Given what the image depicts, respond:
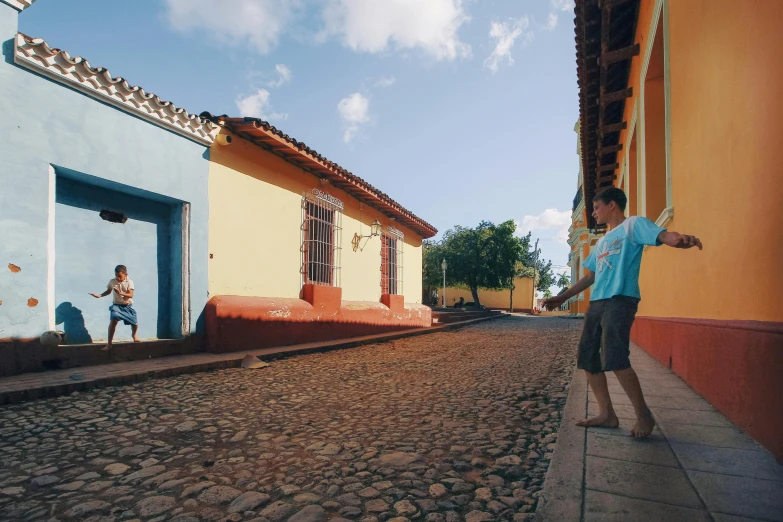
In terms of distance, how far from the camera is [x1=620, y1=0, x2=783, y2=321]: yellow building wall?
2.05 m

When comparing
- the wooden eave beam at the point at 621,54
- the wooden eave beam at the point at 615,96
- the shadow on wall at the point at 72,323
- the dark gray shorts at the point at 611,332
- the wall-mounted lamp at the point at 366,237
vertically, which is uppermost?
the wooden eave beam at the point at 621,54

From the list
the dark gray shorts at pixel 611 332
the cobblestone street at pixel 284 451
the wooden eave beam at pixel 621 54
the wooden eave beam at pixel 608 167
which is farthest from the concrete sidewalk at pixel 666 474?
the wooden eave beam at pixel 608 167

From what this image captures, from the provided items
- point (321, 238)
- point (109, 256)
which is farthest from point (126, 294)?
point (321, 238)

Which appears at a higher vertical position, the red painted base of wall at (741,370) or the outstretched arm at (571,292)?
the outstretched arm at (571,292)

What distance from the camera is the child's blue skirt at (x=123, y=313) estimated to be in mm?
5434

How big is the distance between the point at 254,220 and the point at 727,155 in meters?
6.60

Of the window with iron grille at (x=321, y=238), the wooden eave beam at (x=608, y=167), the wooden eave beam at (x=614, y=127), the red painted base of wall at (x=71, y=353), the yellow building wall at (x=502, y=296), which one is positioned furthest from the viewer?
the yellow building wall at (x=502, y=296)

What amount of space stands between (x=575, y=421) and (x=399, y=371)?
9.23 feet

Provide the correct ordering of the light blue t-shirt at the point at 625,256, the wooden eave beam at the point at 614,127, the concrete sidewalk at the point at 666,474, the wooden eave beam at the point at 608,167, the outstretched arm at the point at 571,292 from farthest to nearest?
the wooden eave beam at the point at 608,167
the wooden eave beam at the point at 614,127
the outstretched arm at the point at 571,292
the light blue t-shirt at the point at 625,256
the concrete sidewalk at the point at 666,474

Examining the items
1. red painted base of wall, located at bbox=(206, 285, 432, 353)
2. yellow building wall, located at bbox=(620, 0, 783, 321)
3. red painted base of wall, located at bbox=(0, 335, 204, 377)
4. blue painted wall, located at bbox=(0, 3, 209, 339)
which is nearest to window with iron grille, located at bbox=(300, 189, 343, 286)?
red painted base of wall, located at bbox=(206, 285, 432, 353)

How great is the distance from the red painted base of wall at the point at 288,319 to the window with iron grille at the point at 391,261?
105 centimetres

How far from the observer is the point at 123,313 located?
552cm

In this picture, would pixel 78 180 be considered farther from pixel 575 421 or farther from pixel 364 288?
pixel 364 288

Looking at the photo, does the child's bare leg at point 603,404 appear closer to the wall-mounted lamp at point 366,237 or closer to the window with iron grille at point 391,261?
the wall-mounted lamp at point 366,237
